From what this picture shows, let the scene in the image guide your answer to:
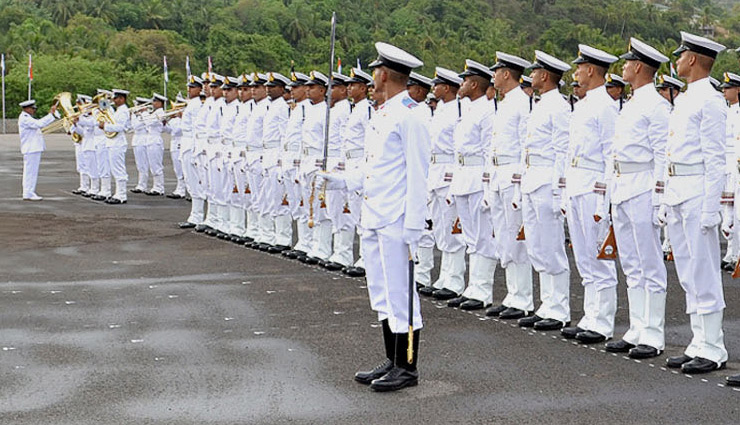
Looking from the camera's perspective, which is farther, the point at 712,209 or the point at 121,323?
the point at 121,323

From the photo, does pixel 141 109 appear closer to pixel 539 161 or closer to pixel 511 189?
pixel 511 189

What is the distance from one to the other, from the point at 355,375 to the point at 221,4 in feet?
328

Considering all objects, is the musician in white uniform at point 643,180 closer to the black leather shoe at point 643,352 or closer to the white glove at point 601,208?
the black leather shoe at point 643,352

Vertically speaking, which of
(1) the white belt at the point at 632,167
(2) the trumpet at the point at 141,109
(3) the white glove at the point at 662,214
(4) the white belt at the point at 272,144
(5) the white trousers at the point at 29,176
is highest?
(1) the white belt at the point at 632,167

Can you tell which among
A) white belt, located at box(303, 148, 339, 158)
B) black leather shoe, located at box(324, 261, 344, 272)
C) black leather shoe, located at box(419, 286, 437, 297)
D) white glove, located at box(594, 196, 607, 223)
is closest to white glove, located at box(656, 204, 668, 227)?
white glove, located at box(594, 196, 607, 223)

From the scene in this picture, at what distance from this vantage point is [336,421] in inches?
275

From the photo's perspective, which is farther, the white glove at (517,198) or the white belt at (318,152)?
the white belt at (318,152)

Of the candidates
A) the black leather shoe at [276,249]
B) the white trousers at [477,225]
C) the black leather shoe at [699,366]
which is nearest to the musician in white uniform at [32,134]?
the black leather shoe at [276,249]

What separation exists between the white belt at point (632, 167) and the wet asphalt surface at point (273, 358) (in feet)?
4.37

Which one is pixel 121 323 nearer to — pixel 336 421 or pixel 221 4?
pixel 336 421

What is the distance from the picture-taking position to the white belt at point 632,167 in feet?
29.2

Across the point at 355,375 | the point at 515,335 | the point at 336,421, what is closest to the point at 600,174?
the point at 515,335

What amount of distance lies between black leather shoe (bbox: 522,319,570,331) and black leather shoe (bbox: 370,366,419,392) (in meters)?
2.23

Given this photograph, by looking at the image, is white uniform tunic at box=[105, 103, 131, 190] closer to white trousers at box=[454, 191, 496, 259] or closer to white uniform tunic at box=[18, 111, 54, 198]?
white uniform tunic at box=[18, 111, 54, 198]
